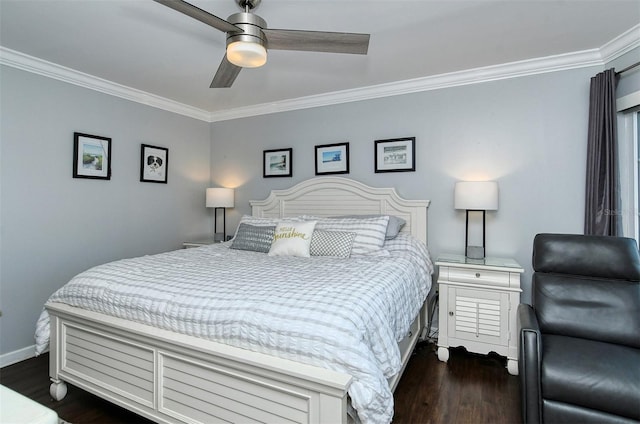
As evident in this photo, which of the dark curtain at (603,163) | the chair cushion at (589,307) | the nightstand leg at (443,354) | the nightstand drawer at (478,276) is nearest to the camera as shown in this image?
the chair cushion at (589,307)

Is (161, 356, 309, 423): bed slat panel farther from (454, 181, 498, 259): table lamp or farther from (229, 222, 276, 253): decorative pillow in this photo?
(454, 181, 498, 259): table lamp

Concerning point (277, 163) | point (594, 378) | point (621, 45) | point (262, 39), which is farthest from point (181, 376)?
point (621, 45)

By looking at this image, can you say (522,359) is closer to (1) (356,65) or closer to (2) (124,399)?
(2) (124,399)

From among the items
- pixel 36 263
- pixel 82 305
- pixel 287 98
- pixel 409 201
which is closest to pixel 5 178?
pixel 36 263

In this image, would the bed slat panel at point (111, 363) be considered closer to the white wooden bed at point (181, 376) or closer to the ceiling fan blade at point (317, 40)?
the white wooden bed at point (181, 376)

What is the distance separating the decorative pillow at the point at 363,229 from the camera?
2.81 metres

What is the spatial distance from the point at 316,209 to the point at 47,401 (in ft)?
8.73

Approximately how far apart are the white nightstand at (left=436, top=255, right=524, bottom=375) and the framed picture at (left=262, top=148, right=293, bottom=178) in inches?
82.8

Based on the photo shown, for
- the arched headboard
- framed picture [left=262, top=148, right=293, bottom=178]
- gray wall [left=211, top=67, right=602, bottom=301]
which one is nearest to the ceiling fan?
gray wall [left=211, top=67, right=602, bottom=301]

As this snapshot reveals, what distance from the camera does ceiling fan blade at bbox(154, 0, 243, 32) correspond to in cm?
148

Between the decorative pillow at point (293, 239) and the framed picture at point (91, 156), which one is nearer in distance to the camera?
the decorative pillow at point (293, 239)

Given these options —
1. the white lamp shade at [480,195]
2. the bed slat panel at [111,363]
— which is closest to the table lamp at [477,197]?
the white lamp shade at [480,195]

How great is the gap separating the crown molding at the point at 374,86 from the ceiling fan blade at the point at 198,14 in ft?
6.74

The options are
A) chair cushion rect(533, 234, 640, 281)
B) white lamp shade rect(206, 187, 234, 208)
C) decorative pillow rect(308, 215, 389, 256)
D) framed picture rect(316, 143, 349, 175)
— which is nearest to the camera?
chair cushion rect(533, 234, 640, 281)
